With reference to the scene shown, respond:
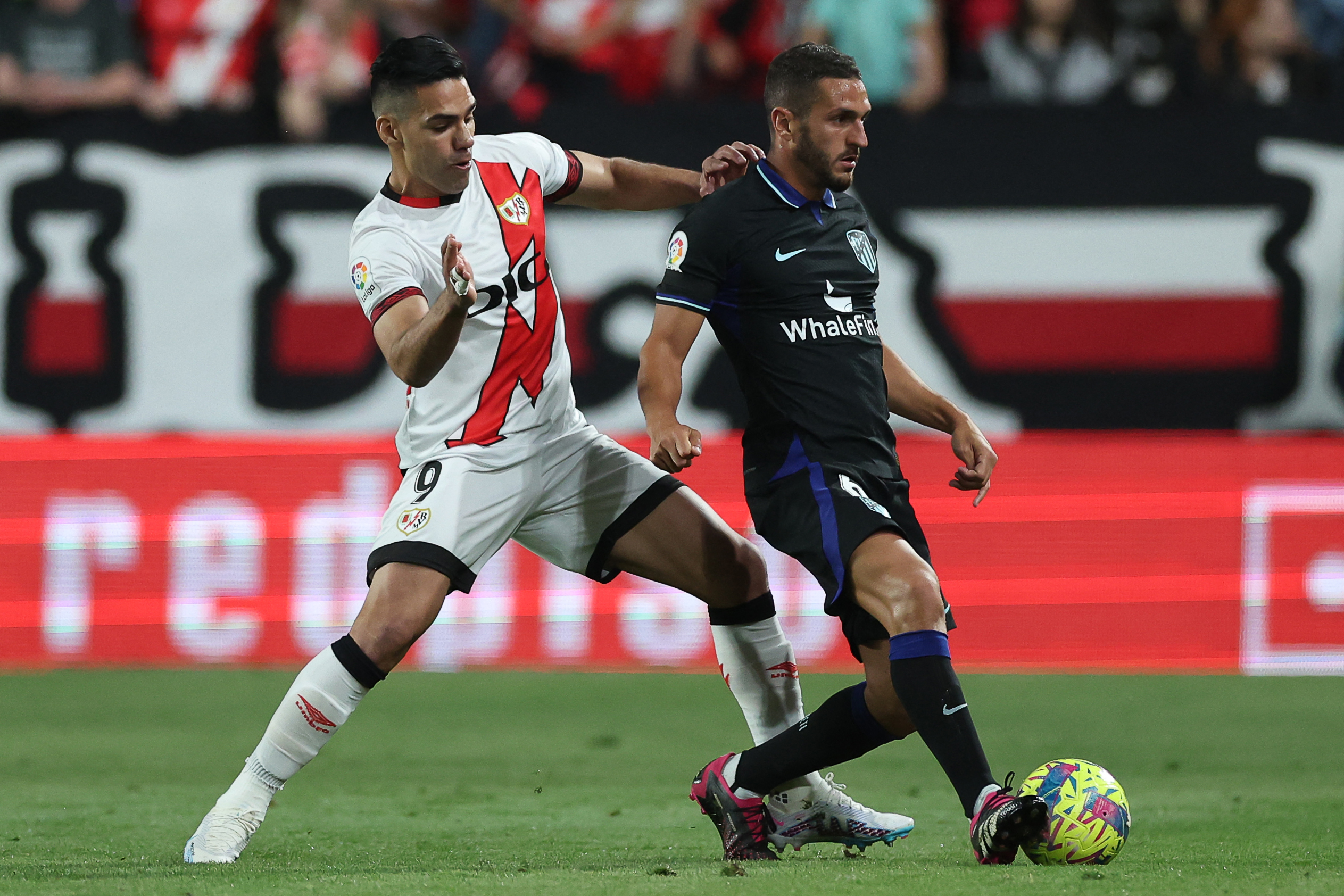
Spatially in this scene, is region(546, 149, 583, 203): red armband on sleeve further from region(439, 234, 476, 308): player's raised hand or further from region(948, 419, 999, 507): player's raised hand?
region(948, 419, 999, 507): player's raised hand

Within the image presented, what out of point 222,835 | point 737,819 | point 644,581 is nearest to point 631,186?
point 737,819

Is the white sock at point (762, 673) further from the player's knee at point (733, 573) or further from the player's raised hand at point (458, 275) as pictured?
the player's raised hand at point (458, 275)

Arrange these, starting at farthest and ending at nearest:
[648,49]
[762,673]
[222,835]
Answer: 1. [648,49]
2. [762,673]
3. [222,835]

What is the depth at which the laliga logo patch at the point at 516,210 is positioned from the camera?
5152mm

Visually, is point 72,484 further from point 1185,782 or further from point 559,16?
A: point 1185,782

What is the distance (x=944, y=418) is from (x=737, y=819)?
48.2 inches

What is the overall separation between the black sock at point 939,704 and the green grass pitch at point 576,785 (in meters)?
0.24

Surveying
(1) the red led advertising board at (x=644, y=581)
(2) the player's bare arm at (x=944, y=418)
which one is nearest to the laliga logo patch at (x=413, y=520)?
(2) the player's bare arm at (x=944, y=418)

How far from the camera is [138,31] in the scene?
34.7 feet

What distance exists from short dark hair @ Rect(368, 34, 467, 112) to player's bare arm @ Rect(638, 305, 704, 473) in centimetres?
91


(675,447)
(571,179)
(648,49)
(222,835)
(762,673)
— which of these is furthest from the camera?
(648,49)

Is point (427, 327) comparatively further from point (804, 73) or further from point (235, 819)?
point (235, 819)

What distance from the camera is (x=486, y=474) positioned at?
16.4ft

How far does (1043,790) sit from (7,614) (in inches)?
242
